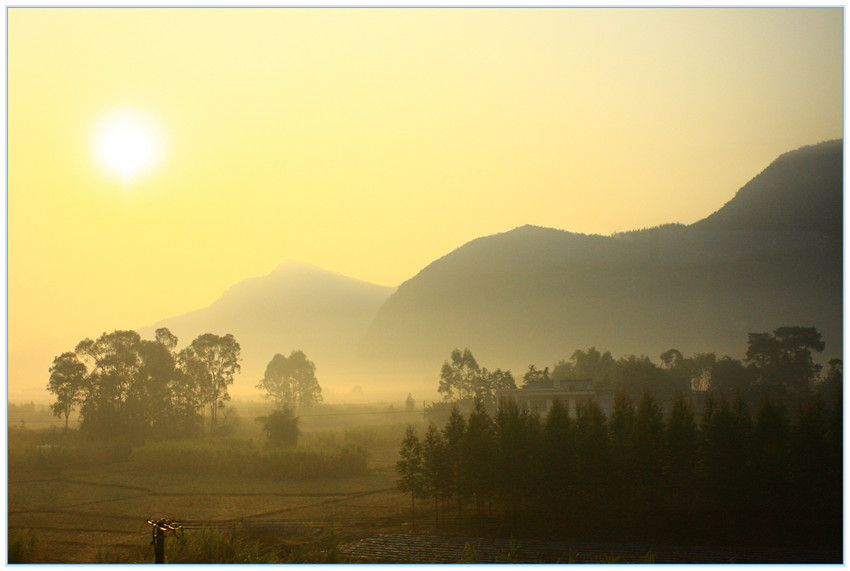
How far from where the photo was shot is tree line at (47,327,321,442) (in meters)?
10.7

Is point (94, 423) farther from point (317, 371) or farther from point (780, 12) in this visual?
point (780, 12)

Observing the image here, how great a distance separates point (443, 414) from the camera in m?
10.5

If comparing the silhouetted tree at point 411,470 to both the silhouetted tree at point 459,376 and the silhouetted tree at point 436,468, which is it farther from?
the silhouetted tree at point 459,376

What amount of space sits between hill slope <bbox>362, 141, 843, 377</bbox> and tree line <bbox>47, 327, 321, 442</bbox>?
190cm

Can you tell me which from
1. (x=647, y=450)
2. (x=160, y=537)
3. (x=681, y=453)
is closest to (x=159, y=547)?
(x=160, y=537)

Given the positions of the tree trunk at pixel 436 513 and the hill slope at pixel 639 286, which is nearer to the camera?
the tree trunk at pixel 436 513

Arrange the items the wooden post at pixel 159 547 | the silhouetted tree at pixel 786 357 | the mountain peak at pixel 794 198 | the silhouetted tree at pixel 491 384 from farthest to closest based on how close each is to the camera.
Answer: the silhouetted tree at pixel 491 384 < the silhouetted tree at pixel 786 357 < the mountain peak at pixel 794 198 < the wooden post at pixel 159 547

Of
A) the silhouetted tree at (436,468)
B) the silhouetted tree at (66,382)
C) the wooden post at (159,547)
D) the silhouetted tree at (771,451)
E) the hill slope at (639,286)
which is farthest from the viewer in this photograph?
the silhouetted tree at (66,382)

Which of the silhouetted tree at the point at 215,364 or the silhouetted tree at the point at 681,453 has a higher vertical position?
the silhouetted tree at the point at 215,364

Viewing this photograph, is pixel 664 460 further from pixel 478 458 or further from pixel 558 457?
pixel 478 458

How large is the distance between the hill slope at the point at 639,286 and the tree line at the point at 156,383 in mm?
1899

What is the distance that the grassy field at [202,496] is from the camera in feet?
29.1

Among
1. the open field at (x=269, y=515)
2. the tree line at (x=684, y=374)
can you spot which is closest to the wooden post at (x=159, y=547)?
the open field at (x=269, y=515)

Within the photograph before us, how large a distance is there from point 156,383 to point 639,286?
8.09m
